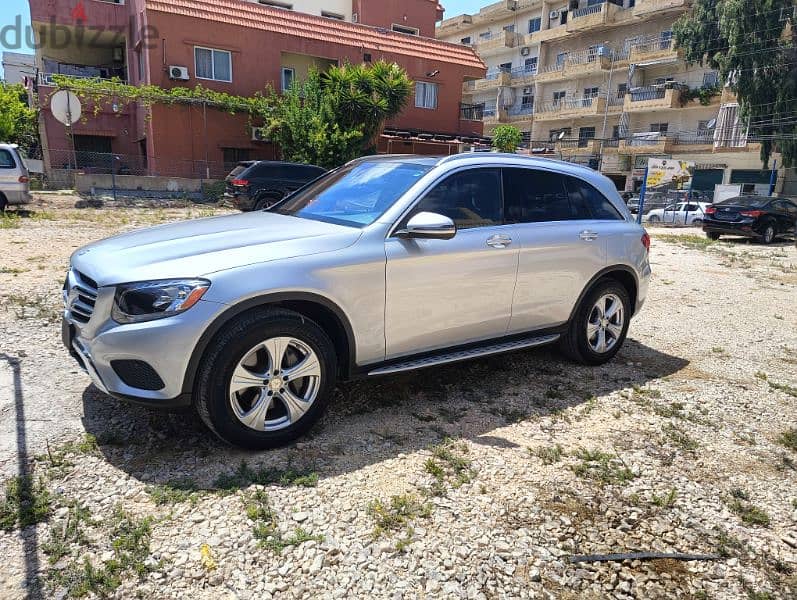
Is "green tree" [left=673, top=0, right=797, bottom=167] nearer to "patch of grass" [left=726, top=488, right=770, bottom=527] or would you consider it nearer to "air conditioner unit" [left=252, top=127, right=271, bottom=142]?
"air conditioner unit" [left=252, top=127, right=271, bottom=142]

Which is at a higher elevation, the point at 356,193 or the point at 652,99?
the point at 652,99

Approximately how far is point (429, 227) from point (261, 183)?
13.5 metres

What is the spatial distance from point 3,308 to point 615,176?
4133 cm

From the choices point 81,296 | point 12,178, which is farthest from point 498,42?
point 81,296

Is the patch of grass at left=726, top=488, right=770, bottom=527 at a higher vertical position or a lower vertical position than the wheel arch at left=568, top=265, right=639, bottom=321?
lower

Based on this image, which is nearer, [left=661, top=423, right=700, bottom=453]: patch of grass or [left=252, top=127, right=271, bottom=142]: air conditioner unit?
[left=661, top=423, right=700, bottom=453]: patch of grass

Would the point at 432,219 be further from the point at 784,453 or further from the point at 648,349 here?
the point at 648,349

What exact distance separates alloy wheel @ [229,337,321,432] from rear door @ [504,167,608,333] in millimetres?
1724

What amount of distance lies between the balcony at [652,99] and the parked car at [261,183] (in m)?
30.7

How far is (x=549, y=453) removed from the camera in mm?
3482

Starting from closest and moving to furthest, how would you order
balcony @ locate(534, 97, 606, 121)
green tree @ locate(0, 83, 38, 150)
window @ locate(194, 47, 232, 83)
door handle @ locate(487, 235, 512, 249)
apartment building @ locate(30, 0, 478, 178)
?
door handle @ locate(487, 235, 512, 249) < apartment building @ locate(30, 0, 478, 178) < window @ locate(194, 47, 232, 83) < green tree @ locate(0, 83, 38, 150) < balcony @ locate(534, 97, 606, 121)

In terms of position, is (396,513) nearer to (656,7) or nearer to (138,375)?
(138,375)

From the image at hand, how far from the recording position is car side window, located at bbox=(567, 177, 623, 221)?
4789 mm

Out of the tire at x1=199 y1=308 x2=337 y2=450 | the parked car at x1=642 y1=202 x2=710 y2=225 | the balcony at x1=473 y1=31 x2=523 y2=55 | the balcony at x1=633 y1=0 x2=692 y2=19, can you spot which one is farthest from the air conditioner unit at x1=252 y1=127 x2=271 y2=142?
the balcony at x1=473 y1=31 x2=523 y2=55
